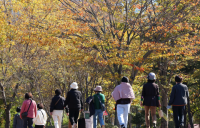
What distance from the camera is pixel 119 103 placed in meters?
7.07

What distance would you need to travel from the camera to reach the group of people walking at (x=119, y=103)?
6473mm

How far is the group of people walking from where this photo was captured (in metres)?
6.47

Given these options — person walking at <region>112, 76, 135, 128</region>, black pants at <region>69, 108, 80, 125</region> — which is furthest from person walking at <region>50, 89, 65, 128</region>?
person walking at <region>112, 76, 135, 128</region>

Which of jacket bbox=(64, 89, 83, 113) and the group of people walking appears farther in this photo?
jacket bbox=(64, 89, 83, 113)

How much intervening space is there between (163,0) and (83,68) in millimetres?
7234

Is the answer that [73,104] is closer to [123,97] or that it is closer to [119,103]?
[119,103]

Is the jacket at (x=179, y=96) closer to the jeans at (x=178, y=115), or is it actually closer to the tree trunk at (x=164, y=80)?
the jeans at (x=178, y=115)

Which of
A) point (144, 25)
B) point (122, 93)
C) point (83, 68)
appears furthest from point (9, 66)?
point (122, 93)

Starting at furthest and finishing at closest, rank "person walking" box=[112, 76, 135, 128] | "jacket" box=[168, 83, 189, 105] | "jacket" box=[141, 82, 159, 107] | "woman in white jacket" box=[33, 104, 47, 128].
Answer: "woman in white jacket" box=[33, 104, 47, 128] < "person walking" box=[112, 76, 135, 128] < "jacket" box=[141, 82, 159, 107] < "jacket" box=[168, 83, 189, 105]

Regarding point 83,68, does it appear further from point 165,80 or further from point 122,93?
point 122,93

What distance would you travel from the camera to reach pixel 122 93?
7.00m

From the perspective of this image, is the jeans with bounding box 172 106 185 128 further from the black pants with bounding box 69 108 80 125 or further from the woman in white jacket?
the woman in white jacket

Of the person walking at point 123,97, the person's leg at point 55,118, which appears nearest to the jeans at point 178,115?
the person walking at point 123,97

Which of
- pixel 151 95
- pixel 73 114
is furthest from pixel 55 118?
pixel 151 95
